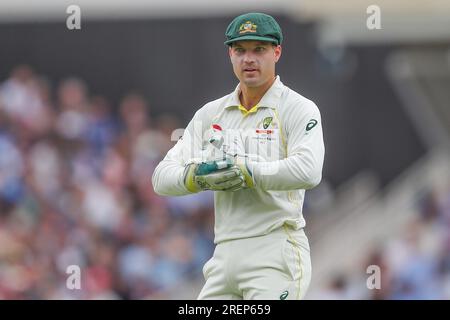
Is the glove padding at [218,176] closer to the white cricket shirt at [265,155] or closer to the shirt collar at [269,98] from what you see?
the white cricket shirt at [265,155]

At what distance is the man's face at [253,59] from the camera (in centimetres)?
595

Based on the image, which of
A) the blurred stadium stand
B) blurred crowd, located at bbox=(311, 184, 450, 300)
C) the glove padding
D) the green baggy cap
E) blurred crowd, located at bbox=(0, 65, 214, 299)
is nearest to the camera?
the glove padding

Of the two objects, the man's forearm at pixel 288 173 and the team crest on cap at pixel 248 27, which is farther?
the team crest on cap at pixel 248 27

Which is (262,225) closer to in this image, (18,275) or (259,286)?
(259,286)

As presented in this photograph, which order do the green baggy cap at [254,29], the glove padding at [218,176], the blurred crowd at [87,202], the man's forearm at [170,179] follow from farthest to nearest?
1. the blurred crowd at [87,202]
2. the man's forearm at [170,179]
3. the green baggy cap at [254,29]
4. the glove padding at [218,176]

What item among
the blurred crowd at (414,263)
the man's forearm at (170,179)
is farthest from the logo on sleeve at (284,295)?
the blurred crowd at (414,263)

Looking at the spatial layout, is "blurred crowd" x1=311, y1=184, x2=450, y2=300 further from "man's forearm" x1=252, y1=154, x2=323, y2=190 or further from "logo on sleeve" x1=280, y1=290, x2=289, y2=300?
"man's forearm" x1=252, y1=154, x2=323, y2=190

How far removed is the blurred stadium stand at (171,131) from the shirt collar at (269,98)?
8502 mm

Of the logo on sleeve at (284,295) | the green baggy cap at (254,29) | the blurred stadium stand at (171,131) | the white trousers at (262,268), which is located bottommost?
the logo on sleeve at (284,295)

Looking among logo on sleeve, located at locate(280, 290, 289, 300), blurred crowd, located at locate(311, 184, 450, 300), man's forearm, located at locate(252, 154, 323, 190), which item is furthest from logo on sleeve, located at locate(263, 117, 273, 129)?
blurred crowd, located at locate(311, 184, 450, 300)

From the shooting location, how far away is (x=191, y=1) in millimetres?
16875

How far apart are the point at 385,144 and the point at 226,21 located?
2.72m

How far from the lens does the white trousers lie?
5922 millimetres

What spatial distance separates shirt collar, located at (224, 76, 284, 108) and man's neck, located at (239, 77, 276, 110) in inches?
0.8
